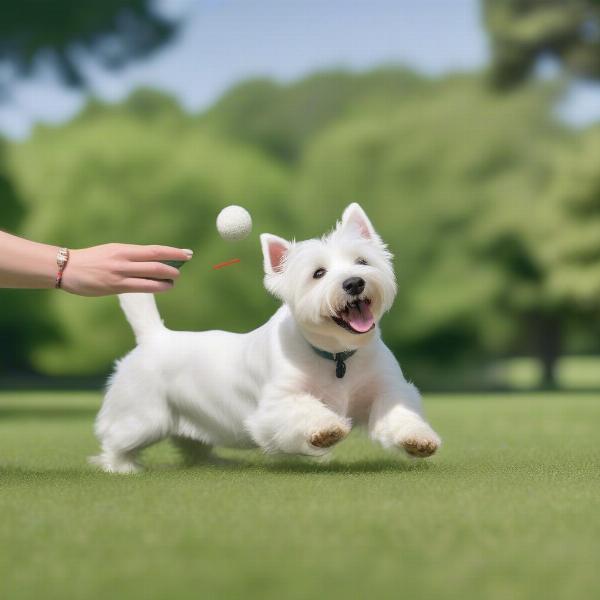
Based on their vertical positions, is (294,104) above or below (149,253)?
above

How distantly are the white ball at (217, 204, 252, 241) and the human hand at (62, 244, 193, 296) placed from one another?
641 millimetres

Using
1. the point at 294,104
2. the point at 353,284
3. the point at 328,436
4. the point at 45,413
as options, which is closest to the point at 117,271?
the point at 353,284

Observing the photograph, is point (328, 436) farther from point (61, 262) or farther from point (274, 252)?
point (61, 262)

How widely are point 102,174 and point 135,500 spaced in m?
26.7

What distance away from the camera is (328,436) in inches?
174

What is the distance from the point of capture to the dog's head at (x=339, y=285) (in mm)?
4480

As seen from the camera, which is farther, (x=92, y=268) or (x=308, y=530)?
(x=92, y=268)

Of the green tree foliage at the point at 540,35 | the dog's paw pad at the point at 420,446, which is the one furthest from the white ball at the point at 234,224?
the green tree foliage at the point at 540,35

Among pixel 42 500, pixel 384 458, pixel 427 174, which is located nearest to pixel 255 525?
pixel 42 500

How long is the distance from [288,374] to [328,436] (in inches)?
18.8

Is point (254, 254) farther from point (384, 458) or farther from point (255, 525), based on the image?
point (255, 525)

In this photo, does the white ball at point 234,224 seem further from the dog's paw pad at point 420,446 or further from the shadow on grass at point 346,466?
the dog's paw pad at point 420,446

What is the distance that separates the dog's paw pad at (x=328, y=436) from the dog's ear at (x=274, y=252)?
0.82 meters

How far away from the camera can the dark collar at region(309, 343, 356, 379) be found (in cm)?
482
